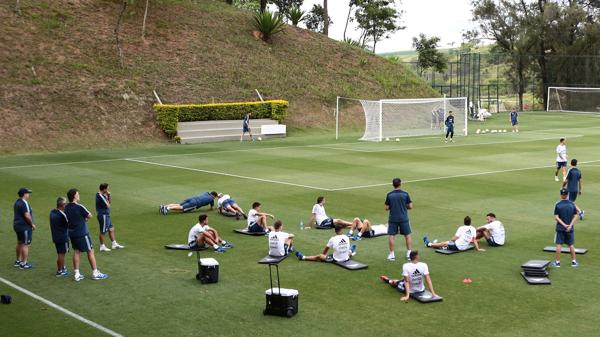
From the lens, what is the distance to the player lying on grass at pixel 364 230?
20.4 metres

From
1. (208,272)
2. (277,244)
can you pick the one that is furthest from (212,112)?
(208,272)

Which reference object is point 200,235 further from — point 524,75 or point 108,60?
point 524,75

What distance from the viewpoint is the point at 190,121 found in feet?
A: 173

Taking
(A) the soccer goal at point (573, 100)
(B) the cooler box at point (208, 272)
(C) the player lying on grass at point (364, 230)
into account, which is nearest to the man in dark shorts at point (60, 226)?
(B) the cooler box at point (208, 272)

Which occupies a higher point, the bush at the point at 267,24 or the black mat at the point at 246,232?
the bush at the point at 267,24

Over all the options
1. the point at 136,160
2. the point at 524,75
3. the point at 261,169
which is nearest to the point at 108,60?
the point at 136,160

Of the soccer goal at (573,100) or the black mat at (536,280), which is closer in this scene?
the black mat at (536,280)

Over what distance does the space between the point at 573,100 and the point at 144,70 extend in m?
48.5

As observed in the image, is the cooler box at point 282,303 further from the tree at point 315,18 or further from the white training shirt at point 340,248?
the tree at point 315,18

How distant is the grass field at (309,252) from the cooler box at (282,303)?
0.59 feet

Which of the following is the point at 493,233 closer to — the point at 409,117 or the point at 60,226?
the point at 60,226

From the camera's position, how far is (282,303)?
45.0ft

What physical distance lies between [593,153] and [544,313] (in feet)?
99.5

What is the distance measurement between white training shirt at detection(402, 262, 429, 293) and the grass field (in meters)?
0.54
